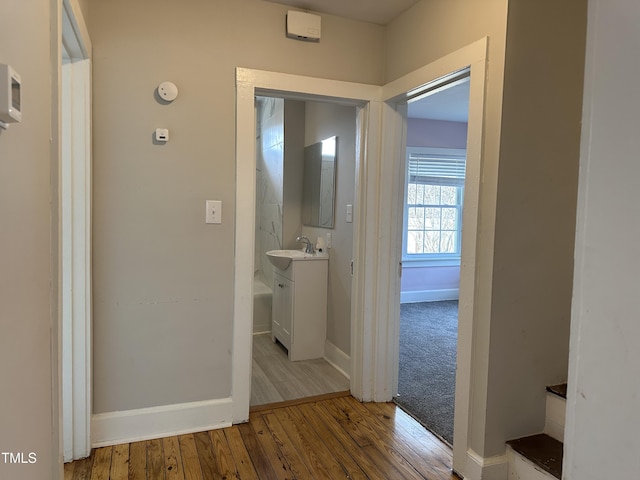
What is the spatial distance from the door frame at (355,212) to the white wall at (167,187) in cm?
5

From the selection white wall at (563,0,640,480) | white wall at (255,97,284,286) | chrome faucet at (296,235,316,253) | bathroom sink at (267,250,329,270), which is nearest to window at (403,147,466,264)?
white wall at (255,97,284,286)

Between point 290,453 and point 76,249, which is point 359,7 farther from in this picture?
point 290,453

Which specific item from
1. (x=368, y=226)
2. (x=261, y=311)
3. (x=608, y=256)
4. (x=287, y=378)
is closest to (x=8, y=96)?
(x=608, y=256)

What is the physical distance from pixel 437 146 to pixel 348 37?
350cm

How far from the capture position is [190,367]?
7.70ft

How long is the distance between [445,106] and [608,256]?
466 centimetres

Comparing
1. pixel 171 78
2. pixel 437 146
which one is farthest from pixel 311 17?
pixel 437 146

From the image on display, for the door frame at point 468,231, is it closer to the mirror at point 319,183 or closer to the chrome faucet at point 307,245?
the mirror at point 319,183

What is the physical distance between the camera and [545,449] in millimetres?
1856

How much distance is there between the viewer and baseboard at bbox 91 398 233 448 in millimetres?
2193

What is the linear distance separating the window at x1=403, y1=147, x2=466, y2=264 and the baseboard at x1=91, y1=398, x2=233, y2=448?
153 inches

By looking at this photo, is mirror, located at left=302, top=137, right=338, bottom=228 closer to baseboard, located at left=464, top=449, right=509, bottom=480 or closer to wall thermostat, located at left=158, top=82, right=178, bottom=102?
wall thermostat, located at left=158, top=82, right=178, bottom=102

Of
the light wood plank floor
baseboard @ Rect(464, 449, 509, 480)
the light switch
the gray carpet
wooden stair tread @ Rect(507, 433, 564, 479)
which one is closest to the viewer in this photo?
wooden stair tread @ Rect(507, 433, 564, 479)

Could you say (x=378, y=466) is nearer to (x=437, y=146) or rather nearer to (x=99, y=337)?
(x=99, y=337)
